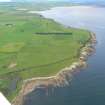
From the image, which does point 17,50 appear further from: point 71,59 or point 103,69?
point 103,69

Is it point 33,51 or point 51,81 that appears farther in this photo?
point 33,51

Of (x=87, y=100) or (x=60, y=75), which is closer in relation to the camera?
(x=87, y=100)

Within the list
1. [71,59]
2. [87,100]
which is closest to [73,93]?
[87,100]

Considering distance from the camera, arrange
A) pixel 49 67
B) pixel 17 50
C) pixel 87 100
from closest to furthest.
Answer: pixel 87 100, pixel 49 67, pixel 17 50

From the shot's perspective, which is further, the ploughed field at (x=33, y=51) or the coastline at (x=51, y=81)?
the ploughed field at (x=33, y=51)

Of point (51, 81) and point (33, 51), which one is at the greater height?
point (33, 51)

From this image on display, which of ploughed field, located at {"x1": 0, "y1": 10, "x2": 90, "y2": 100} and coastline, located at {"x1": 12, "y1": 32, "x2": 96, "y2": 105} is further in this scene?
ploughed field, located at {"x1": 0, "y1": 10, "x2": 90, "y2": 100}

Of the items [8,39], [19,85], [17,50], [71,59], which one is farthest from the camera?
[8,39]

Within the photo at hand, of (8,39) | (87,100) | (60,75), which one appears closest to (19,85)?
(60,75)
